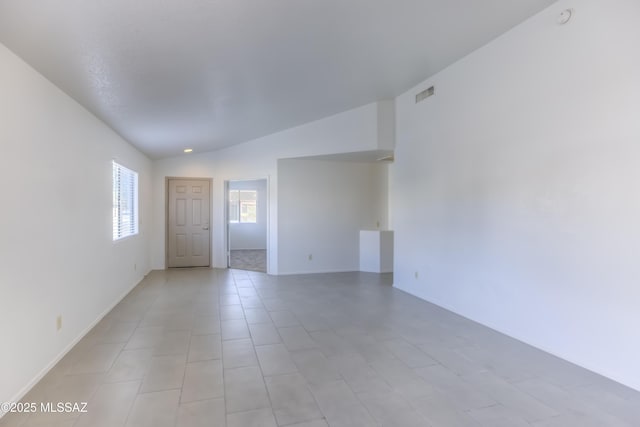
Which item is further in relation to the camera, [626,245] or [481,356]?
[481,356]

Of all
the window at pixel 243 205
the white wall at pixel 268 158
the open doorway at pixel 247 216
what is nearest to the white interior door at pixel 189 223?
the white wall at pixel 268 158

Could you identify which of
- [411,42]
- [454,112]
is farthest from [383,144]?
[411,42]

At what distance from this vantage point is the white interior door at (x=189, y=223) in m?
7.64

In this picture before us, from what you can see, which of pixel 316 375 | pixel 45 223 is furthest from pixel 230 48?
pixel 316 375

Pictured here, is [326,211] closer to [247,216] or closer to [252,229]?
[252,229]

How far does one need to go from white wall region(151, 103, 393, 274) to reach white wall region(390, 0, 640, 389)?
4.20ft

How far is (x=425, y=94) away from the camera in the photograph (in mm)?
4750

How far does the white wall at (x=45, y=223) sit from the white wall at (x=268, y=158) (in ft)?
9.89

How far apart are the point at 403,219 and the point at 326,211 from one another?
6.51ft

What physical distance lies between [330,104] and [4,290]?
13.9 feet

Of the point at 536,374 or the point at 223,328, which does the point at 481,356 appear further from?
the point at 223,328

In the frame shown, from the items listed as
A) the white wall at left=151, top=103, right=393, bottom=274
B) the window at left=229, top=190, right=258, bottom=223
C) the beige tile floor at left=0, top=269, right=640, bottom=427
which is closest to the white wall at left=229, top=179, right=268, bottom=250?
the window at left=229, top=190, right=258, bottom=223

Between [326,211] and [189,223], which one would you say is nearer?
[326,211]

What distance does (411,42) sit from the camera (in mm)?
3357
